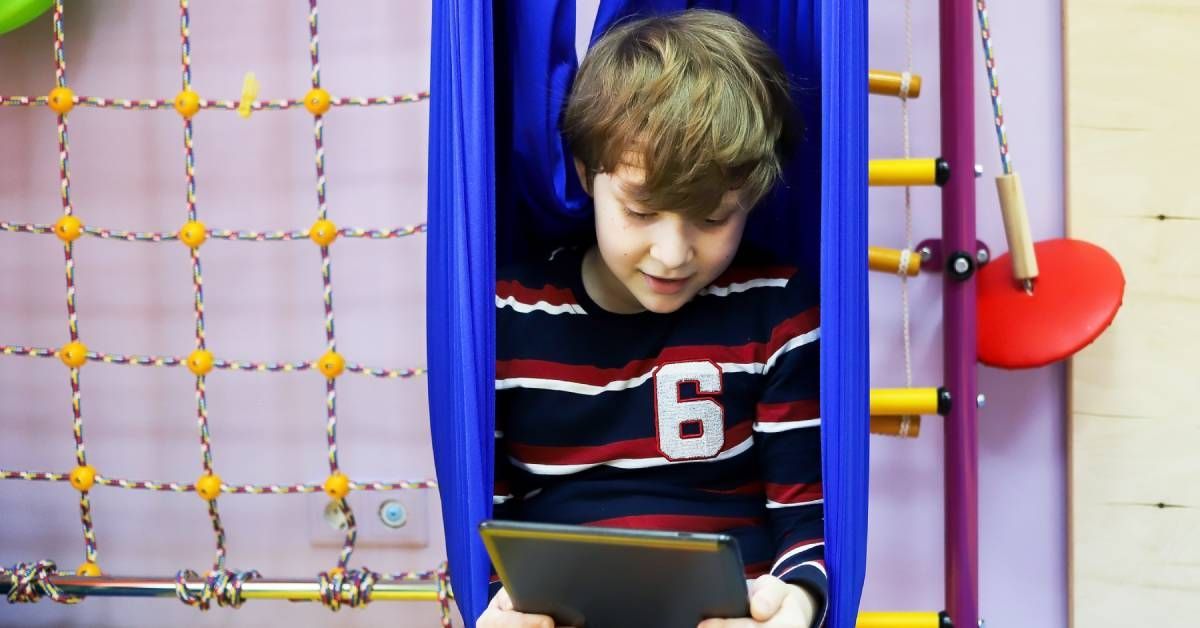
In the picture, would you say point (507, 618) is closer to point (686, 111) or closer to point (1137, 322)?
point (686, 111)

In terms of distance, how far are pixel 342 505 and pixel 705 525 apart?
49cm

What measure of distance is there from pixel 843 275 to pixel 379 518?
30.0 inches

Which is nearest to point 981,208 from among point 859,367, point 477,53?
point 859,367

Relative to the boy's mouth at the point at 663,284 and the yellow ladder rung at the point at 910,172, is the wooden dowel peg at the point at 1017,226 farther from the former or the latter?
the boy's mouth at the point at 663,284

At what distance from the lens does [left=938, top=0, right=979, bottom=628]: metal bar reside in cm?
113

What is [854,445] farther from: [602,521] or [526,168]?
[526,168]

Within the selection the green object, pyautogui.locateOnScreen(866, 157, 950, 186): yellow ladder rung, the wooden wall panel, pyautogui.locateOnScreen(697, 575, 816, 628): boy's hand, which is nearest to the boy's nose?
pyautogui.locateOnScreen(697, 575, 816, 628): boy's hand

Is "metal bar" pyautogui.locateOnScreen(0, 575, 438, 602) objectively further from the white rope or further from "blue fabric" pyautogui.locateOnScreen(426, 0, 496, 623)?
the white rope

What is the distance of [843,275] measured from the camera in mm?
804

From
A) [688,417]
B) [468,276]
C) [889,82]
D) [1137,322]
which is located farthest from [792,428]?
[1137,322]

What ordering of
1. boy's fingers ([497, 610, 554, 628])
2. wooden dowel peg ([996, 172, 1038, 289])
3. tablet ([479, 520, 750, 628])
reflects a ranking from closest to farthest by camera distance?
tablet ([479, 520, 750, 628]), boy's fingers ([497, 610, 554, 628]), wooden dowel peg ([996, 172, 1038, 289])

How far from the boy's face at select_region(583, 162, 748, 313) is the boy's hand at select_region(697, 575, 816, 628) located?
237 millimetres

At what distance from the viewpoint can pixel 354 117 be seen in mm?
1337

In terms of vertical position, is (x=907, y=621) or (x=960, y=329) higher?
(x=960, y=329)
